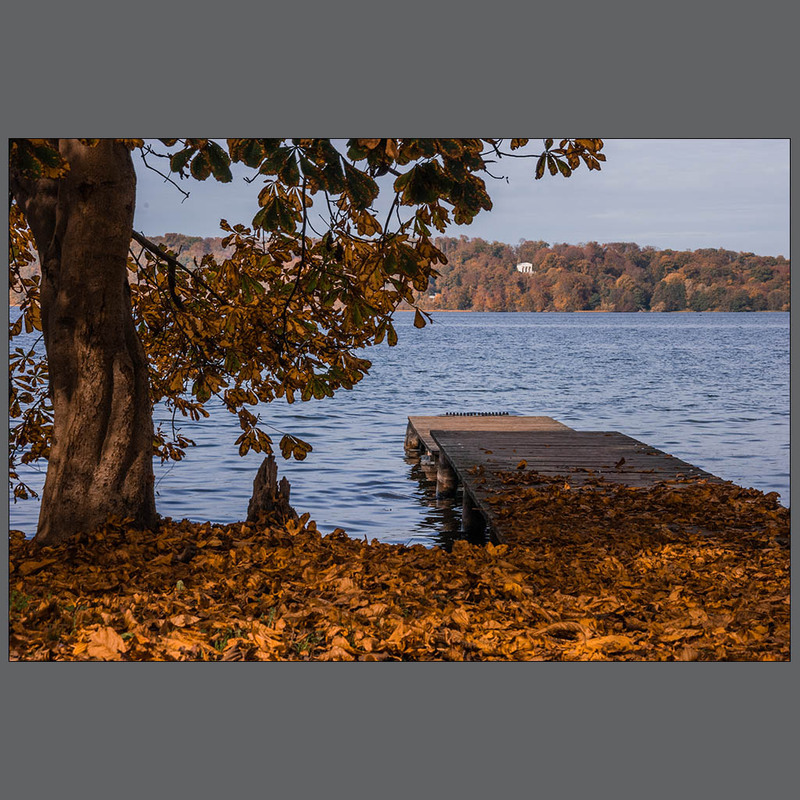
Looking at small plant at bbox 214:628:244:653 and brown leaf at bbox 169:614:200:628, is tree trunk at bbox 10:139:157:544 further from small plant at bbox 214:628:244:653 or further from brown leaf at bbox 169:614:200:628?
small plant at bbox 214:628:244:653

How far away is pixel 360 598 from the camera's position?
4336 millimetres

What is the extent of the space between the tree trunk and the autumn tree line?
7.20 ft

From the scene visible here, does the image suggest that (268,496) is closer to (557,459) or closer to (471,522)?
(471,522)

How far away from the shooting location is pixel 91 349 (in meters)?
5.34

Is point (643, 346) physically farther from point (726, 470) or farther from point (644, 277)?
point (644, 277)

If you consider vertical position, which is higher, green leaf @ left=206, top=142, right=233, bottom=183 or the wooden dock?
green leaf @ left=206, top=142, right=233, bottom=183

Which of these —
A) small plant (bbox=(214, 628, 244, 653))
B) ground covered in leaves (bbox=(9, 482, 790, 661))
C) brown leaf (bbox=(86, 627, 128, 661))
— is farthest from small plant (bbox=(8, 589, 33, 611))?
small plant (bbox=(214, 628, 244, 653))

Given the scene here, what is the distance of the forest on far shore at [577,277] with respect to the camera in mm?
6664

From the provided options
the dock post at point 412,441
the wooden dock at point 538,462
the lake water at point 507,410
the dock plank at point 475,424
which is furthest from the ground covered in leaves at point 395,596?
the dock post at point 412,441

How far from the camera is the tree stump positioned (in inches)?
240

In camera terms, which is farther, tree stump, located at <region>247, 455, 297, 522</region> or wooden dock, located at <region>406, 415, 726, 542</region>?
wooden dock, located at <region>406, 415, 726, 542</region>

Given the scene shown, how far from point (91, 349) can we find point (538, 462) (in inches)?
197

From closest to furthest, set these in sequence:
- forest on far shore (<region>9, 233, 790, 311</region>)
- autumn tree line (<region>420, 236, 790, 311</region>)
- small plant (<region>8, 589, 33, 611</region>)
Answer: small plant (<region>8, 589, 33, 611</region>) < forest on far shore (<region>9, 233, 790, 311</region>) < autumn tree line (<region>420, 236, 790, 311</region>)

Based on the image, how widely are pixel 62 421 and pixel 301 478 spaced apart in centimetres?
708
